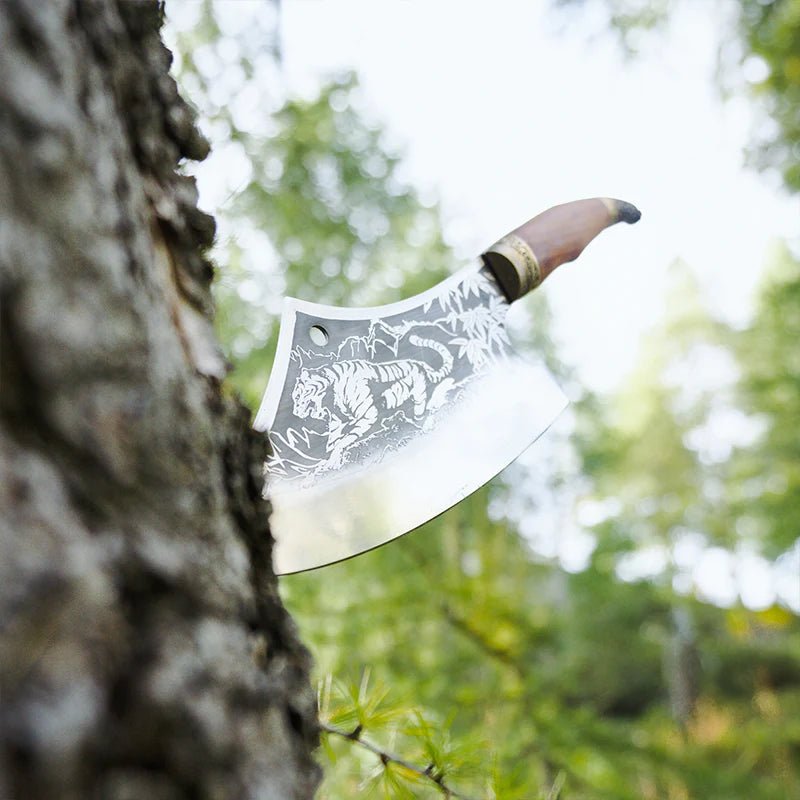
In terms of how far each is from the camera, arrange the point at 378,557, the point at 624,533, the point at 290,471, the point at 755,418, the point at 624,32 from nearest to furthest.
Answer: the point at 290,471 → the point at 624,32 → the point at 378,557 → the point at 755,418 → the point at 624,533

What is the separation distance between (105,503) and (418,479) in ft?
1.56

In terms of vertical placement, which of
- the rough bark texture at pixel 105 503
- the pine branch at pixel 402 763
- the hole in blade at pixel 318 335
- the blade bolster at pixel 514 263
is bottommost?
the pine branch at pixel 402 763

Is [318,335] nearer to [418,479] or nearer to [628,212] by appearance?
[418,479]

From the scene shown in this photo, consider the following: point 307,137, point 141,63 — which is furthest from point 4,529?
point 307,137

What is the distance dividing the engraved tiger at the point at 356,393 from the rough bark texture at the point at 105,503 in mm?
311

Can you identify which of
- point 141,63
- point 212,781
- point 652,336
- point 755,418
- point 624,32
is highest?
point 652,336

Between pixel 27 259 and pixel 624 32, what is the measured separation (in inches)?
118

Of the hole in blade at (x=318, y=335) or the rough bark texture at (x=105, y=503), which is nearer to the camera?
the rough bark texture at (x=105, y=503)

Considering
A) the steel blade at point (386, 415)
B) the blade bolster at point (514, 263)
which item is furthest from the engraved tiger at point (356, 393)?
the blade bolster at point (514, 263)

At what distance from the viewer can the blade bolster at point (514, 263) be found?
1.03 metres

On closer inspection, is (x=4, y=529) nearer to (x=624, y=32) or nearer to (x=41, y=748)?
(x=41, y=748)

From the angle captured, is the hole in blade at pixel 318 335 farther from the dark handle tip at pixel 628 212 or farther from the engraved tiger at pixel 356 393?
the dark handle tip at pixel 628 212

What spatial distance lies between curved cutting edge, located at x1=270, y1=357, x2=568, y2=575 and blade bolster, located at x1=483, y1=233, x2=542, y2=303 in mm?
114

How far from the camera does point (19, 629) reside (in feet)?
1.01
